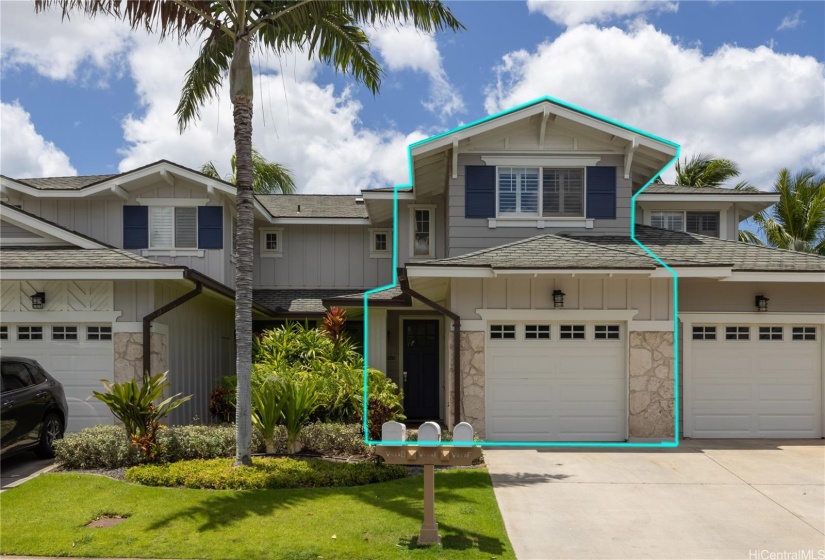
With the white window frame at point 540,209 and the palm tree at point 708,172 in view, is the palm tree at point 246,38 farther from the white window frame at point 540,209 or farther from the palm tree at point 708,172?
the palm tree at point 708,172

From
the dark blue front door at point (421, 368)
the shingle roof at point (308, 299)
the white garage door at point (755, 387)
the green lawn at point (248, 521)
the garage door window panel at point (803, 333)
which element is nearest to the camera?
the green lawn at point (248, 521)

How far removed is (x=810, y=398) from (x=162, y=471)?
11.6m

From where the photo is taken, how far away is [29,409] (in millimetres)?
9719

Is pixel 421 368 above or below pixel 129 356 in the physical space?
below

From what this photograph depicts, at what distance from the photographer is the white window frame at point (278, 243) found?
1836 cm

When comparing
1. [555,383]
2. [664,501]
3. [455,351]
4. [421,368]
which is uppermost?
[455,351]

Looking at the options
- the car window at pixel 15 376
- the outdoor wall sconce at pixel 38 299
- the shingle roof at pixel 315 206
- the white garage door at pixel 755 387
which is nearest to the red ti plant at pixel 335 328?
the shingle roof at pixel 315 206

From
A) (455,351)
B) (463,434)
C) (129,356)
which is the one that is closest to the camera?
(463,434)

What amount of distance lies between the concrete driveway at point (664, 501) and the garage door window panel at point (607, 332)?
2035 millimetres

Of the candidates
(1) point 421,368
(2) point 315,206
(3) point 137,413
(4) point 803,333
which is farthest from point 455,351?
(2) point 315,206

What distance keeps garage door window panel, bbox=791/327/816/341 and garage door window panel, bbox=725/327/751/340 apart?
0.86 meters

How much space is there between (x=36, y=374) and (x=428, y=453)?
23.7ft

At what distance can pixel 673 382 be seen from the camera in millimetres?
11922

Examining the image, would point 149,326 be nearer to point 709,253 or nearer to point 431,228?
point 431,228
